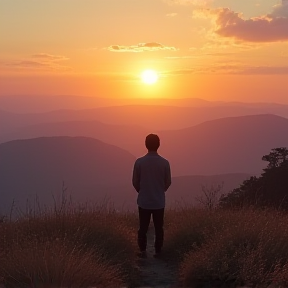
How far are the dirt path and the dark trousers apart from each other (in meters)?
0.24

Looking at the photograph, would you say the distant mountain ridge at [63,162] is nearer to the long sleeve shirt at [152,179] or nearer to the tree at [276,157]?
the tree at [276,157]

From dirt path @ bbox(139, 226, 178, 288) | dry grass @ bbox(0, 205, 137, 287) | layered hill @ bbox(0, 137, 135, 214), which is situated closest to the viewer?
dry grass @ bbox(0, 205, 137, 287)

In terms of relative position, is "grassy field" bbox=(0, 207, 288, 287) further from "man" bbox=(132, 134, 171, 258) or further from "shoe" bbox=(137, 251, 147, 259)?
"man" bbox=(132, 134, 171, 258)

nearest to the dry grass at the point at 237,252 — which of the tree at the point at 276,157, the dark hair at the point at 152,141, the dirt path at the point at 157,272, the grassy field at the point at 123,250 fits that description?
the grassy field at the point at 123,250

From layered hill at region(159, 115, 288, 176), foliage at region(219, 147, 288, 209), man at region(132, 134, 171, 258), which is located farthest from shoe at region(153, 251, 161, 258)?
layered hill at region(159, 115, 288, 176)

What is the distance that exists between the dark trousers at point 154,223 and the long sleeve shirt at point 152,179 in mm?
117

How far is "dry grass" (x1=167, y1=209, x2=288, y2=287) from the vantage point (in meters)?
7.32

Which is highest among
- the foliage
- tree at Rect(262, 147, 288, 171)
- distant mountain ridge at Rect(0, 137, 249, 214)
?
tree at Rect(262, 147, 288, 171)

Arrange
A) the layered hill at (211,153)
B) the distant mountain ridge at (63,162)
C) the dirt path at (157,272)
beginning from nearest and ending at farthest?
1. the dirt path at (157,272)
2. the distant mountain ridge at (63,162)
3. the layered hill at (211,153)

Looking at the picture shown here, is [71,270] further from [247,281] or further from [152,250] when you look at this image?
[152,250]

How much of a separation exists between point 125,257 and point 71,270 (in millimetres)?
2459

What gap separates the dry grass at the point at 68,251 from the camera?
682 centimetres

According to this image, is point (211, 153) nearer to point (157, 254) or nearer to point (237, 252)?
point (157, 254)

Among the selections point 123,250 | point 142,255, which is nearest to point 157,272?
point 123,250
